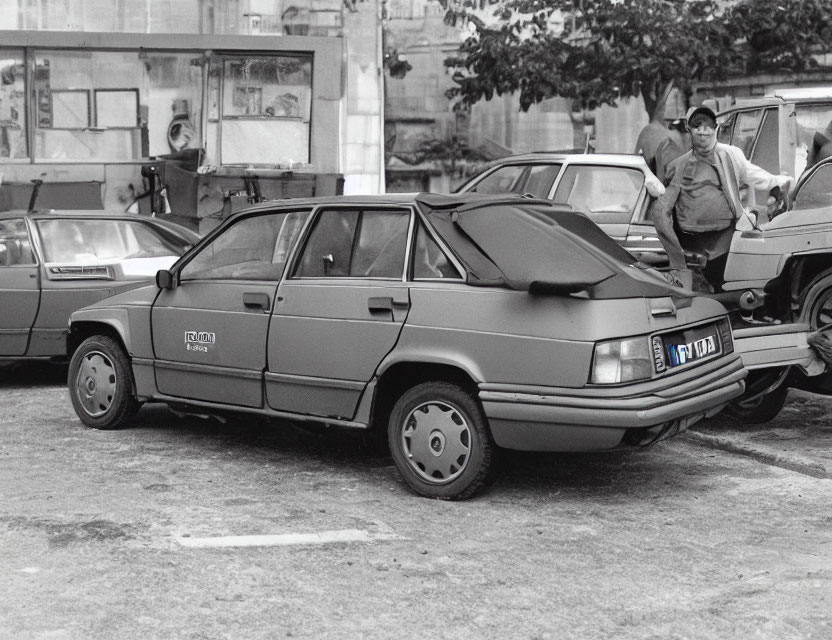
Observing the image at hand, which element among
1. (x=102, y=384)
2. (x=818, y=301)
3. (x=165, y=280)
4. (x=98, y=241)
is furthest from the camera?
(x=98, y=241)

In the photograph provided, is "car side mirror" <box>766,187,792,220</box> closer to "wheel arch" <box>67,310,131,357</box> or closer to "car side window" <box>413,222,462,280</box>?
"car side window" <box>413,222,462,280</box>

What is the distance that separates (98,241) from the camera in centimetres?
1045

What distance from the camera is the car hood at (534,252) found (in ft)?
20.3

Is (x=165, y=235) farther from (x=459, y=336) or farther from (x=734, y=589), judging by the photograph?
(x=734, y=589)

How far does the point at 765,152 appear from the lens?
40.8 ft

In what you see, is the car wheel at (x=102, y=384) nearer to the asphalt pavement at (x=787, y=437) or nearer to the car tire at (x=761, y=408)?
the asphalt pavement at (x=787, y=437)

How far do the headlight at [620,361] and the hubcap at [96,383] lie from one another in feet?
11.6

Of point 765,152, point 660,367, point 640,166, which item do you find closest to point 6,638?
point 660,367

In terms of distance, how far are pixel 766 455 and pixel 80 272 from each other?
564cm

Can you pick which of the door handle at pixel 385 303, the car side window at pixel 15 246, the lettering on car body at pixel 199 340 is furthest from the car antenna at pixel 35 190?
the door handle at pixel 385 303

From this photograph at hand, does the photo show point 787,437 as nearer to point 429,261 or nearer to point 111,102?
point 429,261

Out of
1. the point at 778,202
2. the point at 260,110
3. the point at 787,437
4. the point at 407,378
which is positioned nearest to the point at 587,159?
the point at 778,202

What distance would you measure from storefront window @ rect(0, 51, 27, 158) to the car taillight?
24.3ft

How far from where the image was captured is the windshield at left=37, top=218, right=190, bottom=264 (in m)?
10.3
